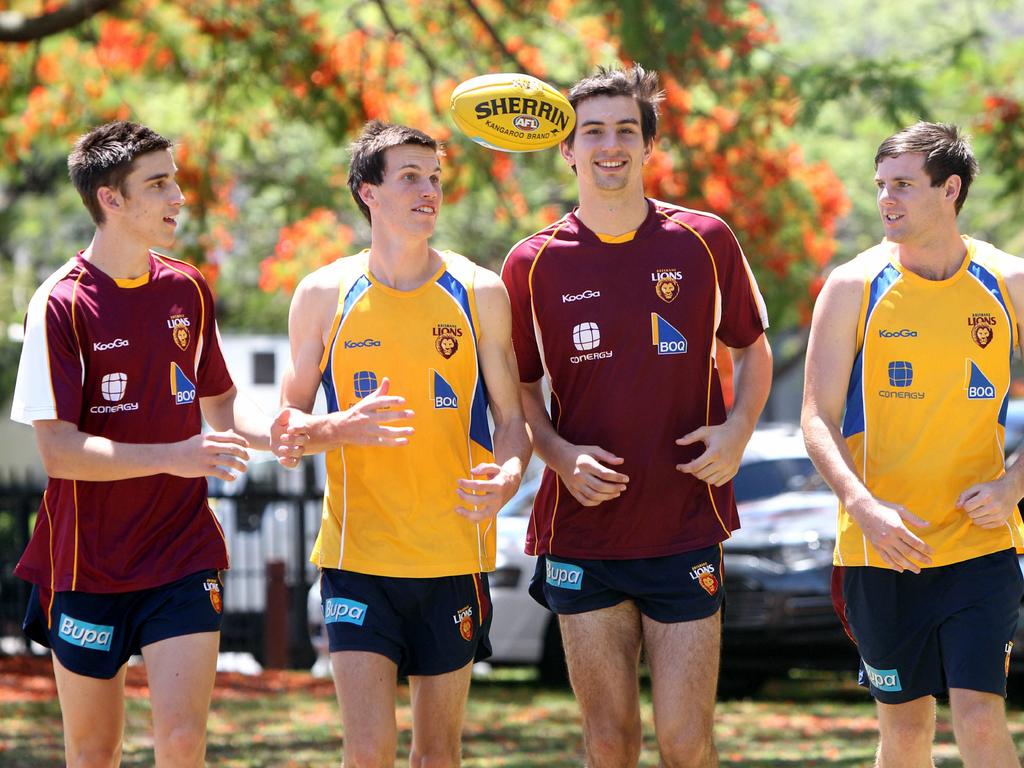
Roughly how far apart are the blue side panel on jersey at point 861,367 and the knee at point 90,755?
2.93 m

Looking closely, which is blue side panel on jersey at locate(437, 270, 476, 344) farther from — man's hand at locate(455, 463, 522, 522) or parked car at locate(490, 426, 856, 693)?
parked car at locate(490, 426, 856, 693)

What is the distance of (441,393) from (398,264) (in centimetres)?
51

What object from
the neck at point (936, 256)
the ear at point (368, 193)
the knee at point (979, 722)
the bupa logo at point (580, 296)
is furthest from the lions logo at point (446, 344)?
the knee at point (979, 722)

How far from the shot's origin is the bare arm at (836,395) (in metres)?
5.30

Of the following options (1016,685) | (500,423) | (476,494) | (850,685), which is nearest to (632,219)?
(500,423)

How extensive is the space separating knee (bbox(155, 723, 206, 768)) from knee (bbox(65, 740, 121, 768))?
27 centimetres

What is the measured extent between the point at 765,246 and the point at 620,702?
635cm

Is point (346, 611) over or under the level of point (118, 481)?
under

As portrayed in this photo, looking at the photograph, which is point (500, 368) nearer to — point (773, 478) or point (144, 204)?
point (144, 204)

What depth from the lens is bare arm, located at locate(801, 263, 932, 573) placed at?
5.30m

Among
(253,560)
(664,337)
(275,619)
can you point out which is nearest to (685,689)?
(664,337)

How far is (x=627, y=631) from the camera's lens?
569cm

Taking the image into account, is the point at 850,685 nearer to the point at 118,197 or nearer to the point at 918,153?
the point at 918,153

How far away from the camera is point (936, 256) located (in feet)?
18.4
